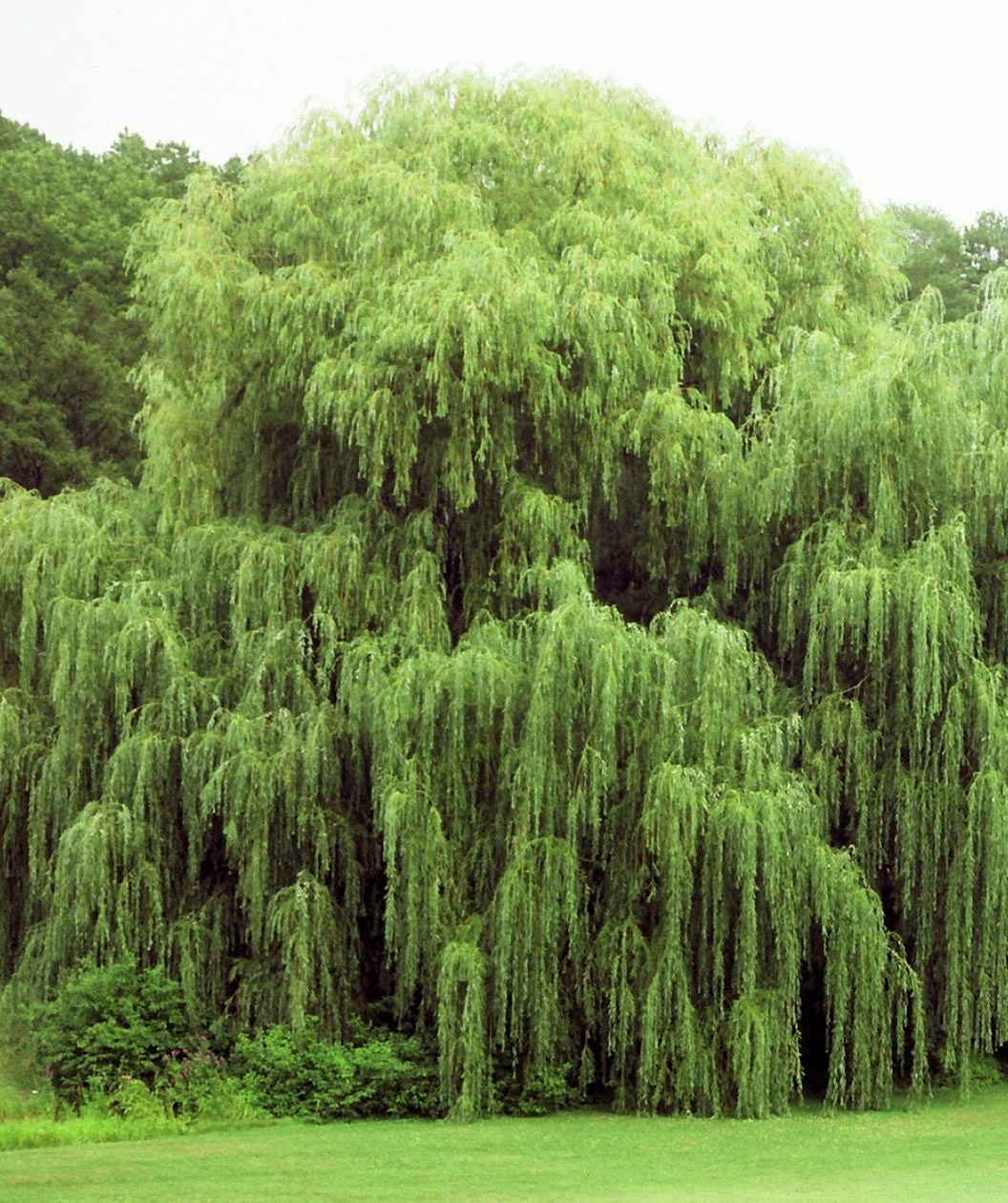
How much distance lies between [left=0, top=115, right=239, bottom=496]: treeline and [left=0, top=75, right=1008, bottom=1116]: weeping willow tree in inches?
566

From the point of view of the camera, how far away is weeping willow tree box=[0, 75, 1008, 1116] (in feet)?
51.5

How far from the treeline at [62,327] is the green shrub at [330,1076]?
1941 cm

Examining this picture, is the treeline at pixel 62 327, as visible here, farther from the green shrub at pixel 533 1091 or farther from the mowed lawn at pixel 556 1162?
the mowed lawn at pixel 556 1162

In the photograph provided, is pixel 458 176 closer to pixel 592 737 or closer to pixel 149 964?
pixel 592 737

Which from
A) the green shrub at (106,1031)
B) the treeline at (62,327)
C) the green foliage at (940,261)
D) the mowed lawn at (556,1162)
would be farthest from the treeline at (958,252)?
the green shrub at (106,1031)

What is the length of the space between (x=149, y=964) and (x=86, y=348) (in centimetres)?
2025

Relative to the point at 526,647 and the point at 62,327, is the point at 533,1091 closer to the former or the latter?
the point at 526,647

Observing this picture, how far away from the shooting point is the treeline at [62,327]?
3338 cm

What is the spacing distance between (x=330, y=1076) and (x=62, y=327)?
22156mm

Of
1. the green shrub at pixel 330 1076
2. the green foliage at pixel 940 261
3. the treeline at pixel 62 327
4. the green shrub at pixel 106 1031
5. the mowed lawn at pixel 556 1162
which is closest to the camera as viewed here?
the mowed lawn at pixel 556 1162

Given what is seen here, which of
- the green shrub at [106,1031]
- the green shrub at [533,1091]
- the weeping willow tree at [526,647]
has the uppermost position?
the weeping willow tree at [526,647]

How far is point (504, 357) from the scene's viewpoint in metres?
Answer: 17.4

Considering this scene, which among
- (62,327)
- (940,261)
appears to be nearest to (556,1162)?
(62,327)

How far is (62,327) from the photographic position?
112 ft
